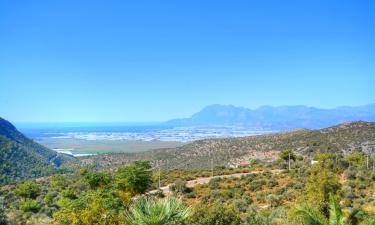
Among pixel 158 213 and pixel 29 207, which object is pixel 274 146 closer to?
pixel 29 207

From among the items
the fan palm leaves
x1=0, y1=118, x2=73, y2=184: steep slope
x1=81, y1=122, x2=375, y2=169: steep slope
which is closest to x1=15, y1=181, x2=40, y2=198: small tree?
the fan palm leaves

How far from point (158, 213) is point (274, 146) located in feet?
197

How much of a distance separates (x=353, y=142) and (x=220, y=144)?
29.8 metres

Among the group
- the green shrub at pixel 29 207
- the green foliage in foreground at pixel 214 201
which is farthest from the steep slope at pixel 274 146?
the green shrub at pixel 29 207

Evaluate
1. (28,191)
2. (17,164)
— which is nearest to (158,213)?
(28,191)

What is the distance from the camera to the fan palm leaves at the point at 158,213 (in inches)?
348

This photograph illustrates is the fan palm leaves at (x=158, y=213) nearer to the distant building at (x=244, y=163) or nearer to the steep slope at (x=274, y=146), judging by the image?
the distant building at (x=244, y=163)

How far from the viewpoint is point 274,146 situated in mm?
66812

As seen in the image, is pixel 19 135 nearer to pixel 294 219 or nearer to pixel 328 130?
pixel 328 130

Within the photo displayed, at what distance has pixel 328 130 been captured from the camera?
233 feet

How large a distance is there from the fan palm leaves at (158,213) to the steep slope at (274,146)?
49827 mm

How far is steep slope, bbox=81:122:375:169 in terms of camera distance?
57662 millimetres

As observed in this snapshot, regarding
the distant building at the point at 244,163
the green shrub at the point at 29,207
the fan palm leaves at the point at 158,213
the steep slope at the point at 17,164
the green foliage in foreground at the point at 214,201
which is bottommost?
the steep slope at the point at 17,164

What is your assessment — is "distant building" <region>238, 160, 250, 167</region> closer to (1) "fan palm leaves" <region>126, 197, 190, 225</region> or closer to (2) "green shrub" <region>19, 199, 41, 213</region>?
(2) "green shrub" <region>19, 199, 41, 213</region>
